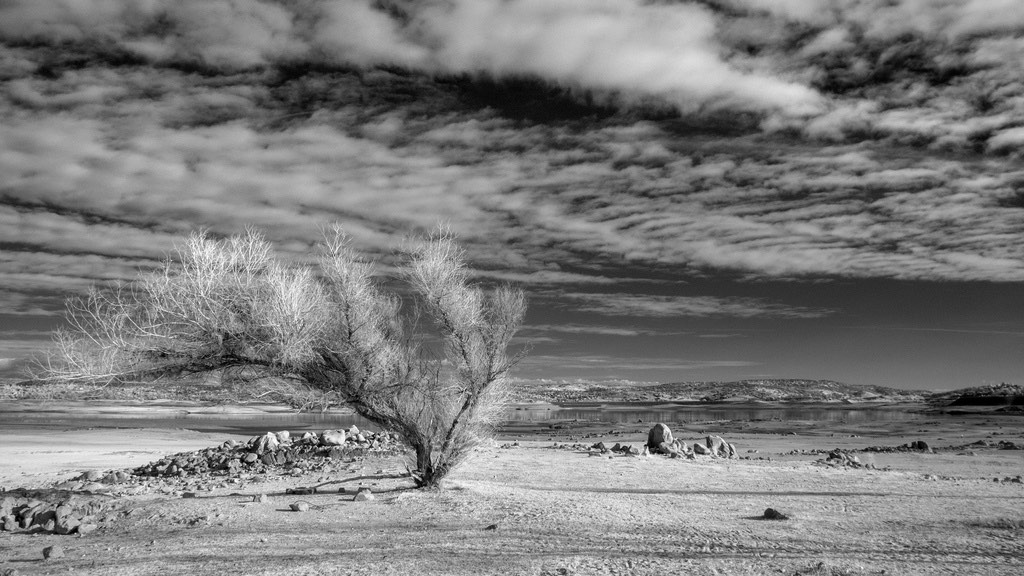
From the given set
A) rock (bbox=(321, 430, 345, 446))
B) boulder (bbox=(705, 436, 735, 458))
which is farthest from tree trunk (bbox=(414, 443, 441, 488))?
boulder (bbox=(705, 436, 735, 458))

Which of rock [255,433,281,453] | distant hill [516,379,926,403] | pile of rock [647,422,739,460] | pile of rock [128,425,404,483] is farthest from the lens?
distant hill [516,379,926,403]

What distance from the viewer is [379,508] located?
11.3 metres

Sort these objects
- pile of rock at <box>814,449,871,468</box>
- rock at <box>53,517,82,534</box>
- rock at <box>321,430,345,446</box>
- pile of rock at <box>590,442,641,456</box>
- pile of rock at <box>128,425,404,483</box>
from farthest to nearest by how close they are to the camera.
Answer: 1. rock at <box>321,430,345,446</box>
2. pile of rock at <box>590,442,641,456</box>
3. pile of rock at <box>814,449,871,468</box>
4. pile of rock at <box>128,425,404,483</box>
5. rock at <box>53,517,82,534</box>

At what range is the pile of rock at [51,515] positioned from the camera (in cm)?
1052

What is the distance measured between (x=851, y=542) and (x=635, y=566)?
3.42 m

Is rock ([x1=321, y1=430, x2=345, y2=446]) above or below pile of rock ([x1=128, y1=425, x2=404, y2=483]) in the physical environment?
above

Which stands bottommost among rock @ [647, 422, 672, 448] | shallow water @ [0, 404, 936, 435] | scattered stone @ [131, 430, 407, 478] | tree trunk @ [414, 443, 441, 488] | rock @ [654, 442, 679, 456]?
shallow water @ [0, 404, 936, 435]

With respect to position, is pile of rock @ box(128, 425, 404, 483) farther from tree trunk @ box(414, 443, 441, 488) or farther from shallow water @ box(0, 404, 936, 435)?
shallow water @ box(0, 404, 936, 435)

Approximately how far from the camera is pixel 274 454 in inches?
835

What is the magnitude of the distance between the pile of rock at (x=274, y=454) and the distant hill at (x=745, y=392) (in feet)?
405

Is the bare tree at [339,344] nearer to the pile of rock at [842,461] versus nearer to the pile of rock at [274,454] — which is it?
the pile of rock at [274,454]

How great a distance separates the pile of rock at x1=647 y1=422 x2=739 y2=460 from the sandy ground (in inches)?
210

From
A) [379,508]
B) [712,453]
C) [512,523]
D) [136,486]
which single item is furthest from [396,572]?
[712,453]

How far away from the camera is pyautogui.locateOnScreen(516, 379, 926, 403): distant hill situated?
505ft
